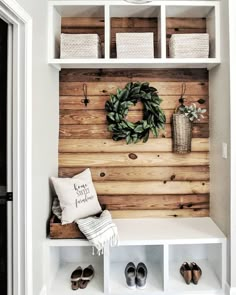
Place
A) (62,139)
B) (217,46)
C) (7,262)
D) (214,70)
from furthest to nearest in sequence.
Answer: (62,139) < (214,70) < (217,46) < (7,262)

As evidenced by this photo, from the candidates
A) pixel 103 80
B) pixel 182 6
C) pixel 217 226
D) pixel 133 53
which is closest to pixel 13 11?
pixel 133 53

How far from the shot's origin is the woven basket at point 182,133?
2977 mm

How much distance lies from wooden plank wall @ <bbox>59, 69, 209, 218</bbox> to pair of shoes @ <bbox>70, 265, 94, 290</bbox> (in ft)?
1.94

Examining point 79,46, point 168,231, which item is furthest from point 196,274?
point 79,46

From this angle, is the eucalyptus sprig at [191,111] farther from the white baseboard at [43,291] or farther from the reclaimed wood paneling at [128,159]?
the white baseboard at [43,291]

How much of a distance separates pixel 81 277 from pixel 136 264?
58cm

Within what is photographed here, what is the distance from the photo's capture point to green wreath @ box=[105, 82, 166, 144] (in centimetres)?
300

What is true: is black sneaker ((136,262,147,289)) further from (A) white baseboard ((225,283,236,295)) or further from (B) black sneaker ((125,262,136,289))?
(A) white baseboard ((225,283,236,295))

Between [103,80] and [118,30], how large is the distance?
49 cm

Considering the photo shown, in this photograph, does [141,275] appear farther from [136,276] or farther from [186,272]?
[186,272]

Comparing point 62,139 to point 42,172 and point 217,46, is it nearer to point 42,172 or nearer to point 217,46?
point 42,172

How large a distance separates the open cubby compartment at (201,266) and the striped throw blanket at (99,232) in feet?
1.95

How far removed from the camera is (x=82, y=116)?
3.11 metres

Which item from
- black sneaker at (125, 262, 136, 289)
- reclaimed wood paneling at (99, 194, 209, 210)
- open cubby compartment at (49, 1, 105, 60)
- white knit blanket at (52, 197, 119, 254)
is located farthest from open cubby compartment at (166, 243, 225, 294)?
open cubby compartment at (49, 1, 105, 60)
